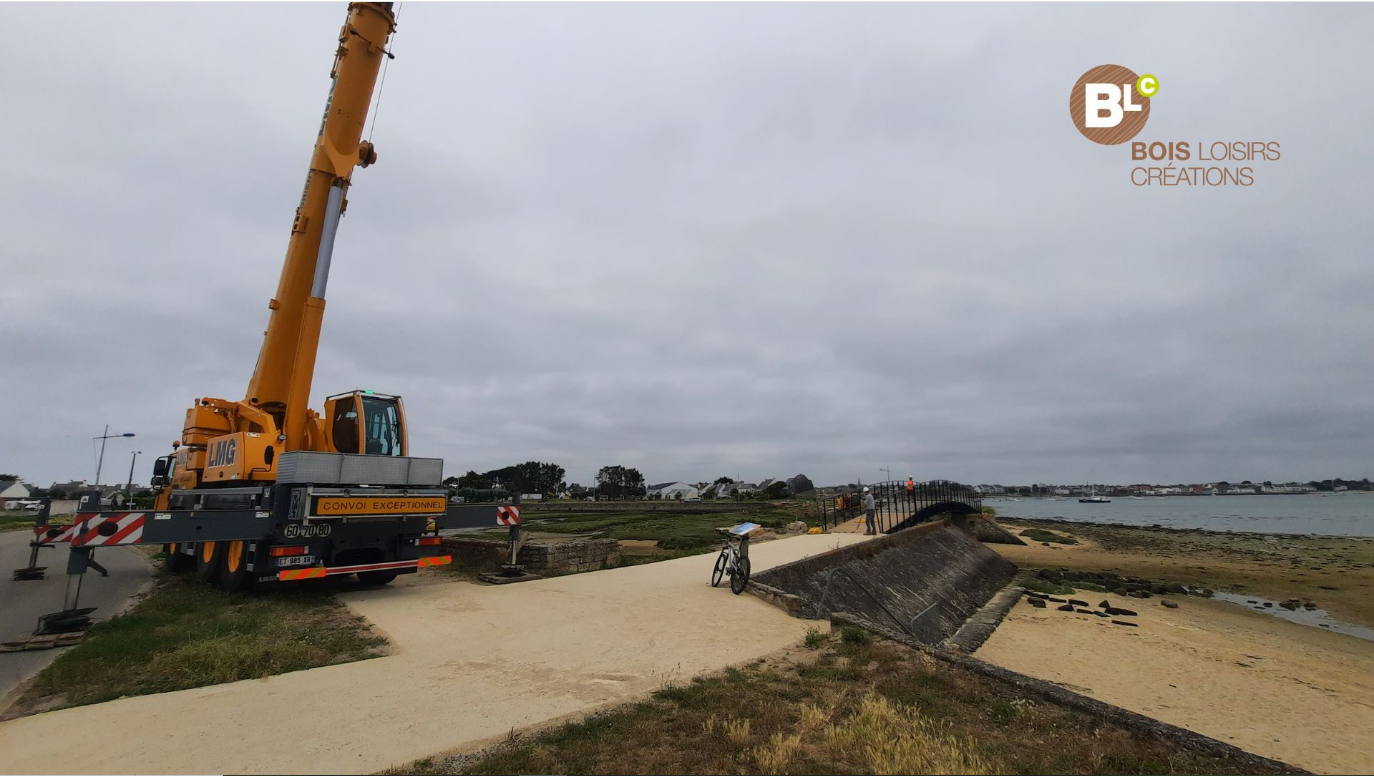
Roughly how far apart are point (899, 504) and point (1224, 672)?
18115mm

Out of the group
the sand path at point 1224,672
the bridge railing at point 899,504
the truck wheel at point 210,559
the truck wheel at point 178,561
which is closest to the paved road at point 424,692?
the truck wheel at point 210,559

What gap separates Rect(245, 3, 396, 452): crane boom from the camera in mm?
11422

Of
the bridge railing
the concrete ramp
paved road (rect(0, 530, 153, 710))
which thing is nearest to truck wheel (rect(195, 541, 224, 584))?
paved road (rect(0, 530, 153, 710))

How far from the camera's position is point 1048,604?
18156 millimetres

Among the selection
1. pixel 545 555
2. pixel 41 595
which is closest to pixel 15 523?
pixel 41 595

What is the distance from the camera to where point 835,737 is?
451cm

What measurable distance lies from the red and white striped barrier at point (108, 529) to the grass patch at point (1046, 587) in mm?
23804

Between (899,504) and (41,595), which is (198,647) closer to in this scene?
(41,595)

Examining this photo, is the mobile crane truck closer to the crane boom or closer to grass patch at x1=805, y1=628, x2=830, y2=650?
the crane boom

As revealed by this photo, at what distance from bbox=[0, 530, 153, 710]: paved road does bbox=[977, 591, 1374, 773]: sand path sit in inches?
534

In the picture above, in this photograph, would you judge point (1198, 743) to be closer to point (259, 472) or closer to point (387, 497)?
point (387, 497)

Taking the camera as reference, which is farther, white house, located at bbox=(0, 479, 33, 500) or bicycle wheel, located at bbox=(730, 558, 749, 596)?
white house, located at bbox=(0, 479, 33, 500)

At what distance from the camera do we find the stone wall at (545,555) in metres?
12.8

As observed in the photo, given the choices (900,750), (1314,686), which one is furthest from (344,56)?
(1314,686)
